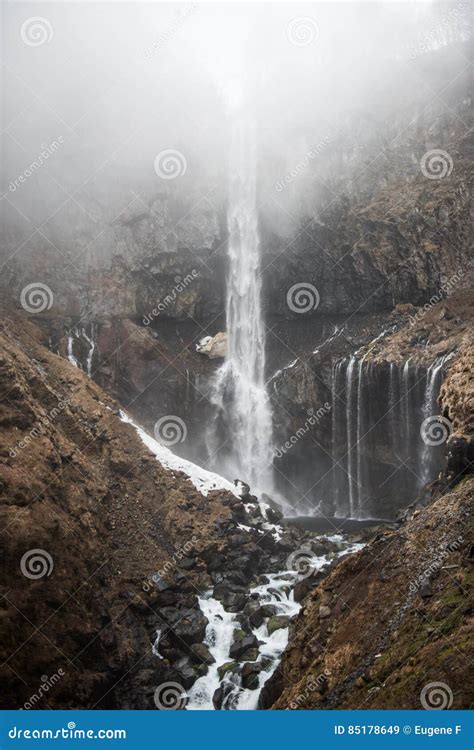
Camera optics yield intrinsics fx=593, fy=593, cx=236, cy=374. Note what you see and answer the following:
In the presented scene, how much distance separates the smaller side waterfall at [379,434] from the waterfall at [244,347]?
229 inches

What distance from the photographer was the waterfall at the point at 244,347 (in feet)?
141

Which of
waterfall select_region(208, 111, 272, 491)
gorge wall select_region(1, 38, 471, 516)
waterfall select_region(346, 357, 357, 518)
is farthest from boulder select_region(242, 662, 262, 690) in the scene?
waterfall select_region(208, 111, 272, 491)

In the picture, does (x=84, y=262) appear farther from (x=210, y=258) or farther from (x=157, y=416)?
(x=157, y=416)

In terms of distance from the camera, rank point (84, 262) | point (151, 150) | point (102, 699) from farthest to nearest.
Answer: point (151, 150), point (84, 262), point (102, 699)

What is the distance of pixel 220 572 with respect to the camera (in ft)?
80.3

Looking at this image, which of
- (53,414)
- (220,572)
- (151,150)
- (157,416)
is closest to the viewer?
→ (220,572)

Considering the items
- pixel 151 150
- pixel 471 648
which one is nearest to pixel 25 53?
pixel 151 150

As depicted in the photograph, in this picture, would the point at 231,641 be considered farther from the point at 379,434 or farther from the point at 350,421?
the point at 350,421

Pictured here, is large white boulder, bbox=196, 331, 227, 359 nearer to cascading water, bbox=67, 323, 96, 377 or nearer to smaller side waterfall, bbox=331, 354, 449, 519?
cascading water, bbox=67, 323, 96, 377

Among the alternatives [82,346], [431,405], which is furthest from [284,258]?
[431,405]

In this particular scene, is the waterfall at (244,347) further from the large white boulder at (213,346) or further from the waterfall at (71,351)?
the waterfall at (71,351)

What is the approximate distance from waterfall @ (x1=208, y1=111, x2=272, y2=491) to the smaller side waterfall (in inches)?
229

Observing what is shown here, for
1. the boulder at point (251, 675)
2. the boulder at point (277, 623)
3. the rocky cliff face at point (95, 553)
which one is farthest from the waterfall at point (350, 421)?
the boulder at point (251, 675)

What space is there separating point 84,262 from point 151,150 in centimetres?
1236
